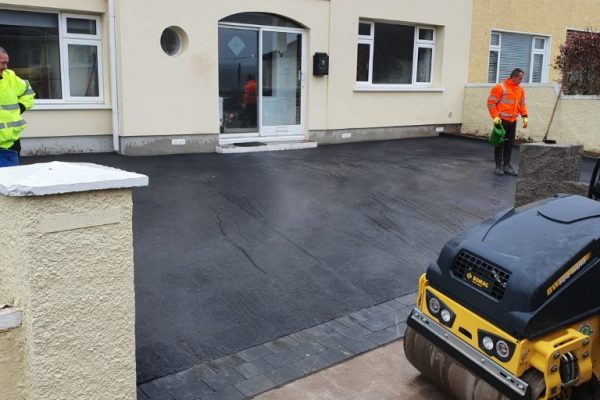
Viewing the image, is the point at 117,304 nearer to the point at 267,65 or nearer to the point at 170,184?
the point at 170,184

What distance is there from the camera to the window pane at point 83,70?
10219mm

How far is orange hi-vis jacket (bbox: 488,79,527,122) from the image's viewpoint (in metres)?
10.1

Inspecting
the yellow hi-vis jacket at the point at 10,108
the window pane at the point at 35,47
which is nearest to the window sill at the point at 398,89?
the window pane at the point at 35,47

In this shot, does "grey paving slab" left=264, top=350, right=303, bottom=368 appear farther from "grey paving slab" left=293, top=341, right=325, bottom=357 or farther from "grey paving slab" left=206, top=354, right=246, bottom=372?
"grey paving slab" left=206, top=354, right=246, bottom=372

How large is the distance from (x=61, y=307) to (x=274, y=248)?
10.9 feet

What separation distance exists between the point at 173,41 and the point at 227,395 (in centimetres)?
835

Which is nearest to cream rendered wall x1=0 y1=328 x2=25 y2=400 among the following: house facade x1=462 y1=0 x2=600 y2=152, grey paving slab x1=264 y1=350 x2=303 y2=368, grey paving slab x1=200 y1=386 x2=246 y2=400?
grey paving slab x1=200 y1=386 x2=246 y2=400

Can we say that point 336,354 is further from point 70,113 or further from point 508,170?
point 70,113

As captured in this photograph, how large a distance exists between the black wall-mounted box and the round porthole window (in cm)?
288

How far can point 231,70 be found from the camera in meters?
11.6

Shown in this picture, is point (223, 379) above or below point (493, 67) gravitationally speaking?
below

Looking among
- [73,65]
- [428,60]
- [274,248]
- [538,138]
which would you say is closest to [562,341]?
[274,248]

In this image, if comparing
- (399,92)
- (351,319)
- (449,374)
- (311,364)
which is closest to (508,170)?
(399,92)

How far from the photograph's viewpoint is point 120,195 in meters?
2.87
